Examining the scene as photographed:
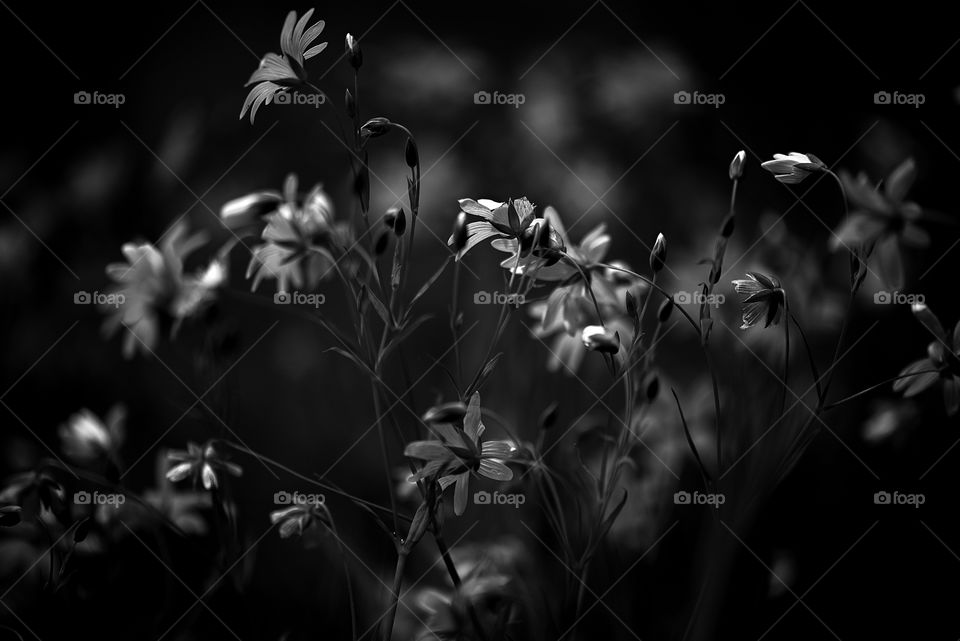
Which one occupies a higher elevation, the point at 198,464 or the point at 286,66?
the point at 286,66

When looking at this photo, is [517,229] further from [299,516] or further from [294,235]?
[299,516]

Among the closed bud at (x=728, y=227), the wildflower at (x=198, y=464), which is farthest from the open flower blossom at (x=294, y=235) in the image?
the closed bud at (x=728, y=227)

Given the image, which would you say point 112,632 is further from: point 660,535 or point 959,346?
point 959,346

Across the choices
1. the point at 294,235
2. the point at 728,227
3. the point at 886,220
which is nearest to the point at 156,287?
the point at 294,235

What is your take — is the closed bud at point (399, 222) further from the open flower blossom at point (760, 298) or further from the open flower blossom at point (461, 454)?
the open flower blossom at point (760, 298)

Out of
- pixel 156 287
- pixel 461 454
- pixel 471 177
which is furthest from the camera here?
pixel 471 177

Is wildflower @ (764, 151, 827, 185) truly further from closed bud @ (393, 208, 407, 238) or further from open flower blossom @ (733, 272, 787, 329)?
closed bud @ (393, 208, 407, 238)
